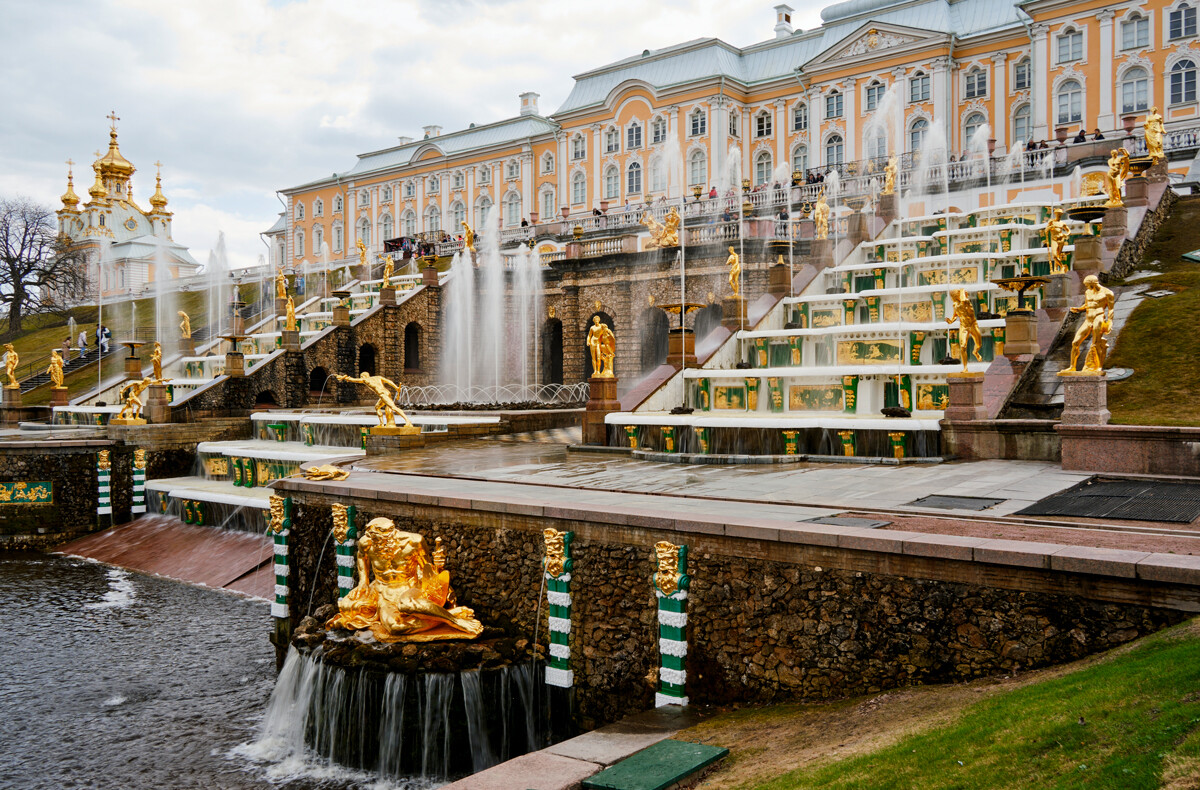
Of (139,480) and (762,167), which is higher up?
(762,167)

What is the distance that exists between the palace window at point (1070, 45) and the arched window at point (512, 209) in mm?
34135

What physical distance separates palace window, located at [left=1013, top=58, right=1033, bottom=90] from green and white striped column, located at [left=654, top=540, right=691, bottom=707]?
41500mm

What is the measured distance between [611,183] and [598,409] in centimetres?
3857

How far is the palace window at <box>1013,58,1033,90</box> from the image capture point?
138ft

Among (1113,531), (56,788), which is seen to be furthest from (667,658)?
(56,788)

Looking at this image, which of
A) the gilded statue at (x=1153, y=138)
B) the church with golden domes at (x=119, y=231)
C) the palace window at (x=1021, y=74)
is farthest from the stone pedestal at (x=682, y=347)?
the church with golden domes at (x=119, y=231)

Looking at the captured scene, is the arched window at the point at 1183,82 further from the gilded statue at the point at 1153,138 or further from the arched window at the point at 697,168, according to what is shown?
the arched window at the point at 697,168

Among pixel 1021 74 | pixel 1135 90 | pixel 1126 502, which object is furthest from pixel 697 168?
pixel 1126 502

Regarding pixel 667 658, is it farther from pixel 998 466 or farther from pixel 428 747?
pixel 998 466

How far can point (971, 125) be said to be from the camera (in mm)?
43312

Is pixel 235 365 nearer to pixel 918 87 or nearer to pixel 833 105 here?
pixel 833 105

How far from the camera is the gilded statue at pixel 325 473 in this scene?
520 inches

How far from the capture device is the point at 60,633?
15016 millimetres

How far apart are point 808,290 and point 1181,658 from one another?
69.3ft
